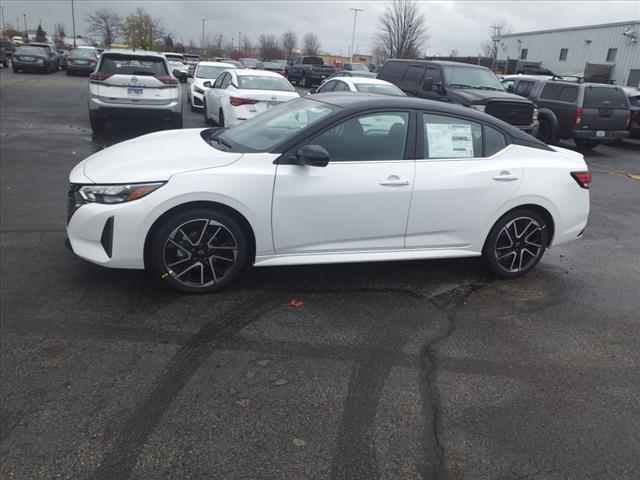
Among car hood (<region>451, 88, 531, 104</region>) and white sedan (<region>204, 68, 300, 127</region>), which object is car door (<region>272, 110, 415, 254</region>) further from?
car hood (<region>451, 88, 531, 104</region>)

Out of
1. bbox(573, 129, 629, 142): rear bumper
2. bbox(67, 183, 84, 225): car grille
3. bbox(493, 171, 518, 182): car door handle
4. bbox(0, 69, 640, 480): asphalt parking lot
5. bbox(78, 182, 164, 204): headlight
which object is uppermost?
bbox(493, 171, 518, 182): car door handle

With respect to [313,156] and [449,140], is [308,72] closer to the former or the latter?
[449,140]

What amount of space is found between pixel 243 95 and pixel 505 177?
7.45m

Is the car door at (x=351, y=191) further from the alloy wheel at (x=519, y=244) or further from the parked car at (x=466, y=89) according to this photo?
the parked car at (x=466, y=89)

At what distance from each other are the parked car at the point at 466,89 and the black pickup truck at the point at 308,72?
1945 centimetres

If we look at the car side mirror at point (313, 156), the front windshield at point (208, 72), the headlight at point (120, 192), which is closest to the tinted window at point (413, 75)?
the front windshield at point (208, 72)

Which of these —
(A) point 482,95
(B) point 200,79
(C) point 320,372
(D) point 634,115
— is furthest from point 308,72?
(C) point 320,372

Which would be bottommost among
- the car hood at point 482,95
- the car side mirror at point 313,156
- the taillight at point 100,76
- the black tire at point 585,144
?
the black tire at point 585,144

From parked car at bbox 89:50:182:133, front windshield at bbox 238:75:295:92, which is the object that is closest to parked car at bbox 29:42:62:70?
parked car at bbox 89:50:182:133

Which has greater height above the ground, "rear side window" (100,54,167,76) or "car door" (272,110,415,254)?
"rear side window" (100,54,167,76)

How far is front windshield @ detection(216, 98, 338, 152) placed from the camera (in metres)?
4.59

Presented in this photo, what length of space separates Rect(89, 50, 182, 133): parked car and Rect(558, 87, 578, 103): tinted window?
390 inches

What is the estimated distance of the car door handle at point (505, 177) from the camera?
486cm

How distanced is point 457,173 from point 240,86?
27.1 feet
